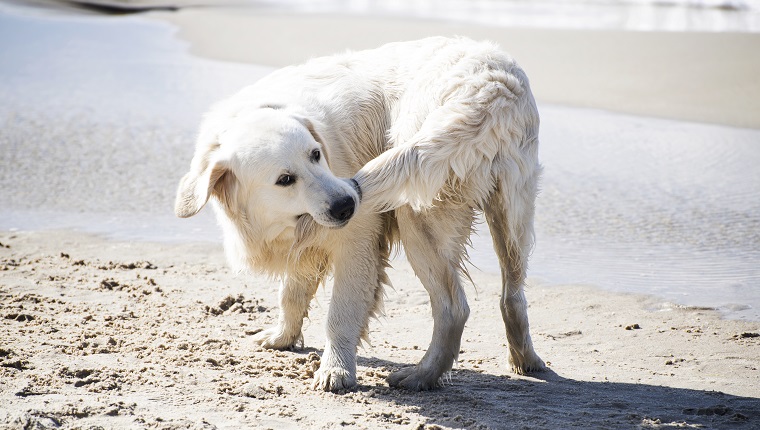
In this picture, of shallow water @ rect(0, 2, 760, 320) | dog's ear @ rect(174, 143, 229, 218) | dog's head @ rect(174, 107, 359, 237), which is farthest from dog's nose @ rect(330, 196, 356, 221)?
shallow water @ rect(0, 2, 760, 320)

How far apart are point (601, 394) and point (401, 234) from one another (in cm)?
137

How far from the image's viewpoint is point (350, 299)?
465 centimetres

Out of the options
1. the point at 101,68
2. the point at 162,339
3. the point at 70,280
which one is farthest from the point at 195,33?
the point at 162,339

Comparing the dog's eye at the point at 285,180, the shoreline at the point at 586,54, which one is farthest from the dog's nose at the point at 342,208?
the shoreline at the point at 586,54

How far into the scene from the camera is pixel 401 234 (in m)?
4.68

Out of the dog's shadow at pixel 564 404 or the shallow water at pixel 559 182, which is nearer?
the dog's shadow at pixel 564 404

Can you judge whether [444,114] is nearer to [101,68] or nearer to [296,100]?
[296,100]

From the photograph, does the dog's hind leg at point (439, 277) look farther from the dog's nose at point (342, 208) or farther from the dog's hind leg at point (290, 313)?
the dog's hind leg at point (290, 313)

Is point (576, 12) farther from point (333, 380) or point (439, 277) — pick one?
point (333, 380)

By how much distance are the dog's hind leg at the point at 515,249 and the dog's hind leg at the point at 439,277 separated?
0.18 meters

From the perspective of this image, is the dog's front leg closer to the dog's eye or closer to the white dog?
the white dog

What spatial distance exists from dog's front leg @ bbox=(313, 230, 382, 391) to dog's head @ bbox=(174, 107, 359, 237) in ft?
1.27

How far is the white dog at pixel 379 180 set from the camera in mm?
4273

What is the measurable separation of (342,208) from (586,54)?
12.0m
